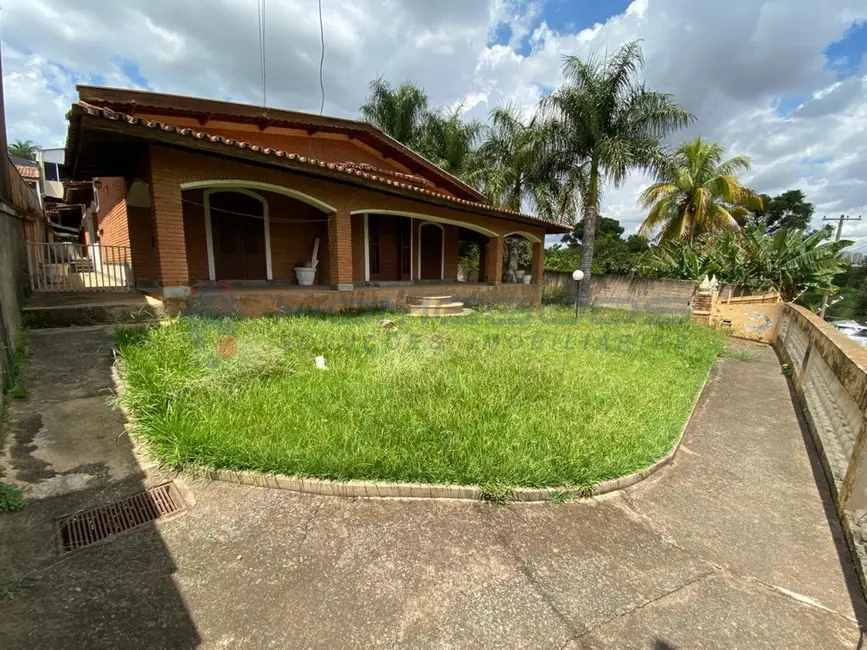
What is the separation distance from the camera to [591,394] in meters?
4.74

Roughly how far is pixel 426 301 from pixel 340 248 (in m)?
2.81

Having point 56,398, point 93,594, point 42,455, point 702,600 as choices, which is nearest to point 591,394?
point 702,600

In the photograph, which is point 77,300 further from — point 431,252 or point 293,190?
point 431,252

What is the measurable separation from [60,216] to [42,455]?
28700 millimetres

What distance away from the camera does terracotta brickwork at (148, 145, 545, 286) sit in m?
6.51

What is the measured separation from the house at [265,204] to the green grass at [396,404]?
2.64 meters

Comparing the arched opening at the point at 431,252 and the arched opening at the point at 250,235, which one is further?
the arched opening at the point at 431,252

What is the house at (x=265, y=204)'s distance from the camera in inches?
259

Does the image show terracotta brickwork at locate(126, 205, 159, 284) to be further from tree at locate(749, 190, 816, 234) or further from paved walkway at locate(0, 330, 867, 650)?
tree at locate(749, 190, 816, 234)

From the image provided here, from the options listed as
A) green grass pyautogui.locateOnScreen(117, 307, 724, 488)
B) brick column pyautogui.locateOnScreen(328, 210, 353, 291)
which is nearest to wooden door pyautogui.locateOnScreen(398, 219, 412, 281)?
brick column pyautogui.locateOnScreen(328, 210, 353, 291)

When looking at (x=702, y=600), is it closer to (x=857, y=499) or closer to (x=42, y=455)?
(x=857, y=499)

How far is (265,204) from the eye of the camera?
9.92m

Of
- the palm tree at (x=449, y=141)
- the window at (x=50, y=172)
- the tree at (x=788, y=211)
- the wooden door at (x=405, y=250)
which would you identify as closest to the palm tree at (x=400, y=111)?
the palm tree at (x=449, y=141)

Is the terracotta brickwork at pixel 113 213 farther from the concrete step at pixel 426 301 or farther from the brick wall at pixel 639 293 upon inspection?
the brick wall at pixel 639 293
